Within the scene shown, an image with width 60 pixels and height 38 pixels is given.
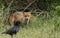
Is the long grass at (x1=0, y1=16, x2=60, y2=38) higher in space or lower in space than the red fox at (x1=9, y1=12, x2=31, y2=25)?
lower

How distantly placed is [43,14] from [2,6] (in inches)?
68.8

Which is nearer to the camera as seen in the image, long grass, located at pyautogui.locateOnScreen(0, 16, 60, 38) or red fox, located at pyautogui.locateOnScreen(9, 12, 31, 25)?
long grass, located at pyautogui.locateOnScreen(0, 16, 60, 38)

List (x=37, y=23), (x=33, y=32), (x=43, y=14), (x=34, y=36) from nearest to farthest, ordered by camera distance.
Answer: (x=34, y=36)
(x=33, y=32)
(x=37, y=23)
(x=43, y=14)

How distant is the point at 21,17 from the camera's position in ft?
37.4

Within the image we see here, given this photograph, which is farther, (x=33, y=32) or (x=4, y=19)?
(x=4, y=19)

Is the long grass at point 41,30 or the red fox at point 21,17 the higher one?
the red fox at point 21,17

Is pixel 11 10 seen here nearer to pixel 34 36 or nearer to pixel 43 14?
pixel 43 14

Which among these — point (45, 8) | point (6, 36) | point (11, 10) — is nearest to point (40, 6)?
point (45, 8)

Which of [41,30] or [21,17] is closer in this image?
[41,30]

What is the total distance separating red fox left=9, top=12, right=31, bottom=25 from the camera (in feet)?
36.9

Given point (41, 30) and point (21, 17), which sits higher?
point (21, 17)

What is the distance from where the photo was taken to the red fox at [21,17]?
11.3 meters

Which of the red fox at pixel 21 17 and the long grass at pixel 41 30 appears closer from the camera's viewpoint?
the long grass at pixel 41 30

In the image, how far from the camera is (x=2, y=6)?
11617 millimetres
